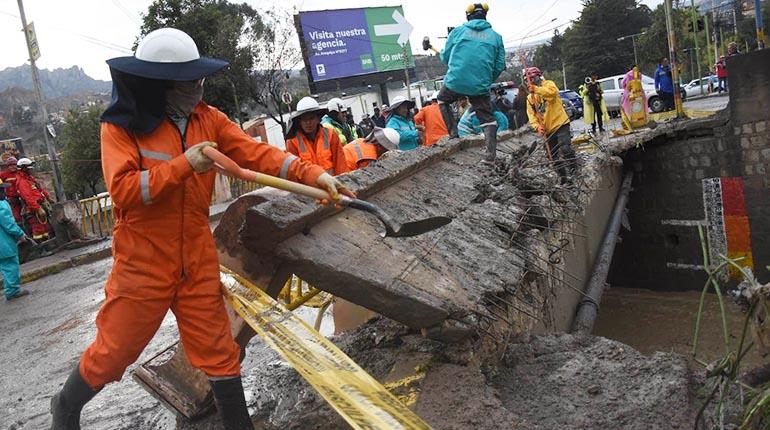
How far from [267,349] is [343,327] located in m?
0.63

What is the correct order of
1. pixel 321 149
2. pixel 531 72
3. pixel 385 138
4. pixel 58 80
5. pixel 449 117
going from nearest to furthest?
pixel 321 149 → pixel 385 138 → pixel 449 117 → pixel 531 72 → pixel 58 80

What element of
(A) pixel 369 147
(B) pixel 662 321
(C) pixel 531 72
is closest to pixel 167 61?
A: (A) pixel 369 147

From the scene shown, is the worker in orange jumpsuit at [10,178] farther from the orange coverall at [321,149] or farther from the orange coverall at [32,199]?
the orange coverall at [321,149]

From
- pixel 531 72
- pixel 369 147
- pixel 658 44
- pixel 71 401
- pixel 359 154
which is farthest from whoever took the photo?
pixel 658 44

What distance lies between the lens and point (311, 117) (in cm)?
506

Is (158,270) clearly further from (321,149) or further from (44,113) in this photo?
(44,113)

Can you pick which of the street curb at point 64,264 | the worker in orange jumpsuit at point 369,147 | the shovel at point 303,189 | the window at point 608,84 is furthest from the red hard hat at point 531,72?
the window at point 608,84

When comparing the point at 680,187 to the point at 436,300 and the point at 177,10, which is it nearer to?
the point at 436,300

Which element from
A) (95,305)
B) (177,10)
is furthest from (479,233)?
(177,10)

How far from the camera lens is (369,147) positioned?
6.26 m

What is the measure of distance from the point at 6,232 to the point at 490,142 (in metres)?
6.58

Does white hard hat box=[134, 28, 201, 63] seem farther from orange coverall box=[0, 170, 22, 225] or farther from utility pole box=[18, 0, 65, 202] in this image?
utility pole box=[18, 0, 65, 202]

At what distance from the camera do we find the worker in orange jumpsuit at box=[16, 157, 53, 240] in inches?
418

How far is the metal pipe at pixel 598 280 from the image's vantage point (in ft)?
17.4
